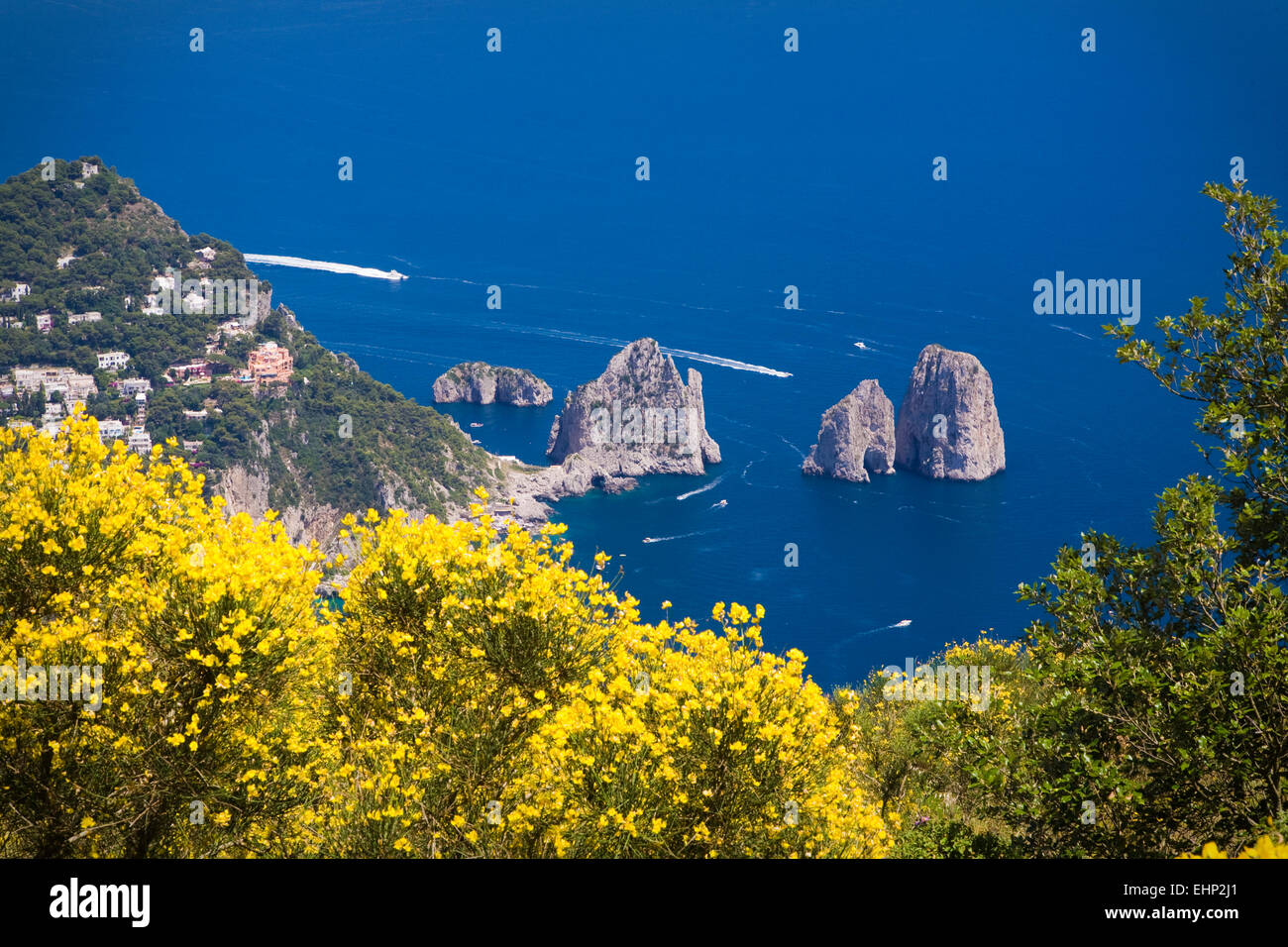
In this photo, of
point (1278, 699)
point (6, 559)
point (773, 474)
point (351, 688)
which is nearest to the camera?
point (1278, 699)

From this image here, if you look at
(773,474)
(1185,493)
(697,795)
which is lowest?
(697,795)

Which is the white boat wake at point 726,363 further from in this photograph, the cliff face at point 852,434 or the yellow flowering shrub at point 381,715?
the yellow flowering shrub at point 381,715

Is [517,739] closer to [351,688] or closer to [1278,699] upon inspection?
[351,688]

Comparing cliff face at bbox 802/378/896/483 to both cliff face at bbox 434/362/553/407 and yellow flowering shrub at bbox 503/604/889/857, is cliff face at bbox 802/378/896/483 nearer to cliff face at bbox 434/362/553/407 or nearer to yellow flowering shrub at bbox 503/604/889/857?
cliff face at bbox 434/362/553/407

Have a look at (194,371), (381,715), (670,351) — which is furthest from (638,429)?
(381,715)

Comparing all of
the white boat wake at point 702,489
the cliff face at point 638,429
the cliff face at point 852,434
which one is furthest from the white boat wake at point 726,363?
the white boat wake at point 702,489
